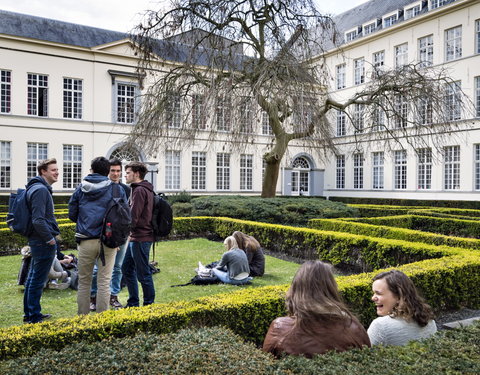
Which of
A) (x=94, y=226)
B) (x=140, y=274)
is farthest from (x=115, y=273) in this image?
Answer: (x=94, y=226)

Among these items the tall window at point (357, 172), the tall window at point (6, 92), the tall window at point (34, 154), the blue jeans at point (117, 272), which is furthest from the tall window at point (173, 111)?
the tall window at point (357, 172)

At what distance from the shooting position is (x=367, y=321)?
16.7 feet

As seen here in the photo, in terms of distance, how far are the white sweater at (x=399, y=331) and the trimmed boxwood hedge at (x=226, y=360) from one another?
1.06 feet

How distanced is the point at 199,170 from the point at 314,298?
84.6 feet

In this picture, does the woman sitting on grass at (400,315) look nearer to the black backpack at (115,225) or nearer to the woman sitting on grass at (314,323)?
the woman sitting on grass at (314,323)

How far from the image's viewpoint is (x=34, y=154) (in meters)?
23.6

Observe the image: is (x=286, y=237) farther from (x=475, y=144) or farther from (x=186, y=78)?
(x=475, y=144)

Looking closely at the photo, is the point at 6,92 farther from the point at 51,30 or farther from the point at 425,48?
the point at 425,48

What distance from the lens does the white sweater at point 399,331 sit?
3.27 metres

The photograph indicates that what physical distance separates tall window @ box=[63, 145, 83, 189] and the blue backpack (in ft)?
67.8

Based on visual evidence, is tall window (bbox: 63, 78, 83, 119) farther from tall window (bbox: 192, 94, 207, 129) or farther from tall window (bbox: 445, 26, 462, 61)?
tall window (bbox: 445, 26, 462, 61)

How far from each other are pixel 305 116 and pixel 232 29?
4.36m

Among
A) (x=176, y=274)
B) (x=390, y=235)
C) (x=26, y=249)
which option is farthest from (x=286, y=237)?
(x=26, y=249)

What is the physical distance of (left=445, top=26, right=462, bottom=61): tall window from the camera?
24.2 metres
